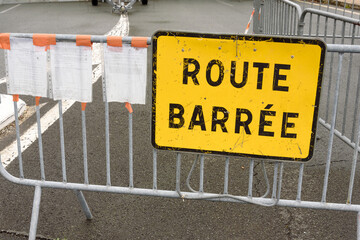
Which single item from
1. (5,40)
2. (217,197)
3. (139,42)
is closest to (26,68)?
(5,40)

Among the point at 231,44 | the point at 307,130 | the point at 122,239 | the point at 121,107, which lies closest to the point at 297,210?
the point at 307,130

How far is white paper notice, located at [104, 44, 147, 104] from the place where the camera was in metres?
3.15

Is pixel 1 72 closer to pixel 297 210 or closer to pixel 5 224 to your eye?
pixel 5 224

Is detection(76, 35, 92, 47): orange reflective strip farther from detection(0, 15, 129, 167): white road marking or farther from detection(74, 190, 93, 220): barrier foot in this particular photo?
detection(0, 15, 129, 167): white road marking

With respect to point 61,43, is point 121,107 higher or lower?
lower

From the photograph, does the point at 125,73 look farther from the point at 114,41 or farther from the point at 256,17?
the point at 256,17

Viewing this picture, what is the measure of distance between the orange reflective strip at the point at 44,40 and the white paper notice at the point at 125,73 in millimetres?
354

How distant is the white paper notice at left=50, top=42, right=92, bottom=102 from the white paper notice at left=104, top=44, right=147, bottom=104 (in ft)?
0.47

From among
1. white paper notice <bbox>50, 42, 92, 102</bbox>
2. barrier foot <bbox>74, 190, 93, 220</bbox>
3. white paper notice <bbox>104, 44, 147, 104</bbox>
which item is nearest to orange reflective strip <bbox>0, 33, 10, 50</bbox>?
white paper notice <bbox>50, 42, 92, 102</bbox>

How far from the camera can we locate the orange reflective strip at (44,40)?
10.5 ft

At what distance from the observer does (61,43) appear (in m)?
3.22

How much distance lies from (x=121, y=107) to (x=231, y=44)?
3709mm

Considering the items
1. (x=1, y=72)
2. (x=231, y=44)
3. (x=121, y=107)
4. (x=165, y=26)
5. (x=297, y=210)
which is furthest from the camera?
(x=165, y=26)

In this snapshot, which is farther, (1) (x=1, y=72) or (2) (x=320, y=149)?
(1) (x=1, y=72)
